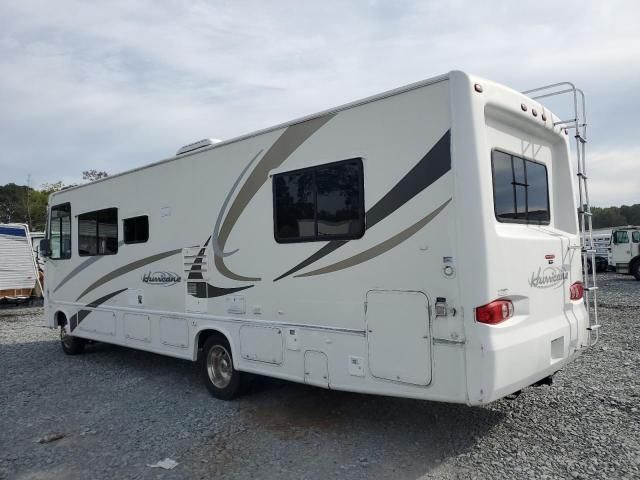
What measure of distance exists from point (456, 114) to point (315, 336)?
89.3 inches

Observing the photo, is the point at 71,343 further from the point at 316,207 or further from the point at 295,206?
the point at 316,207

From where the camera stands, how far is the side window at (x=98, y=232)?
7164 mm

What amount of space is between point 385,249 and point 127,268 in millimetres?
4273

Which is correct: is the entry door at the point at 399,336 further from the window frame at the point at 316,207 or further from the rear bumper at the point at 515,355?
the window frame at the point at 316,207

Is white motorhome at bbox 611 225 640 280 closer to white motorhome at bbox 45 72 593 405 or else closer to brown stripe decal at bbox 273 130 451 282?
white motorhome at bbox 45 72 593 405

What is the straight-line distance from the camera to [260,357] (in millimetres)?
5051

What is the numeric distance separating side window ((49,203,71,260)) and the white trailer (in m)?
8.01

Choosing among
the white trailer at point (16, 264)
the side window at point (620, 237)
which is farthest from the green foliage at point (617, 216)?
the white trailer at point (16, 264)

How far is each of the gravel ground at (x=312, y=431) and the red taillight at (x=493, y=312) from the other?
3.76 feet

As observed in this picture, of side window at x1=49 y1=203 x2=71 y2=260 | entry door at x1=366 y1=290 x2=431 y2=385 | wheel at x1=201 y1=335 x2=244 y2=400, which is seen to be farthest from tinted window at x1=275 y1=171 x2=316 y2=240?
side window at x1=49 y1=203 x2=71 y2=260

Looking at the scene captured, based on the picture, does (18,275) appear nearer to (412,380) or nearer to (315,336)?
(315,336)

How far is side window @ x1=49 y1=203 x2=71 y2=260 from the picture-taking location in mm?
8242

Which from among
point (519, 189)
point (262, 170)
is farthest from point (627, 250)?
point (262, 170)

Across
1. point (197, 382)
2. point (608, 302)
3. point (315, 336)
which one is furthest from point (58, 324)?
point (608, 302)
